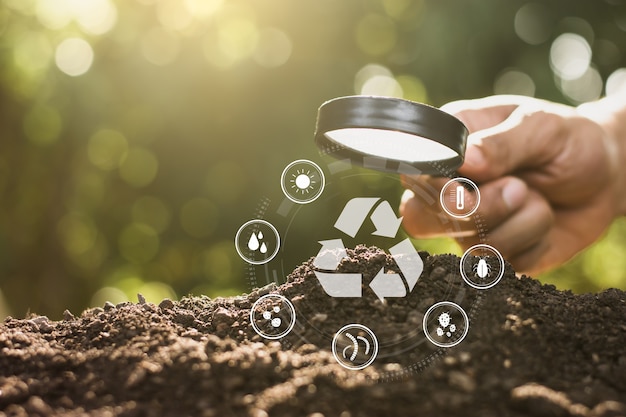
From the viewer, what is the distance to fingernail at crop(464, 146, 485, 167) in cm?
207

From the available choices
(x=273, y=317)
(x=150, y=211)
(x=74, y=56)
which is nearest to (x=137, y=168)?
(x=150, y=211)

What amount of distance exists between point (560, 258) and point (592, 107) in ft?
2.80

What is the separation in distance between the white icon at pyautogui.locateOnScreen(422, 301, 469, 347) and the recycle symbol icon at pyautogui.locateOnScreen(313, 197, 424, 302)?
0.10 m

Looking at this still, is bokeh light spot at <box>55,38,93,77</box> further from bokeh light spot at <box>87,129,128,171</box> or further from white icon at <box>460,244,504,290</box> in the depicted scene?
white icon at <box>460,244,504,290</box>

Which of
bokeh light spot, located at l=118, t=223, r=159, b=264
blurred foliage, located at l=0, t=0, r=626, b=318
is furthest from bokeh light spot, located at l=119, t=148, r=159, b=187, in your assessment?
bokeh light spot, located at l=118, t=223, r=159, b=264

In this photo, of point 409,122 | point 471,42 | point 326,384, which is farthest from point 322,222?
point 471,42

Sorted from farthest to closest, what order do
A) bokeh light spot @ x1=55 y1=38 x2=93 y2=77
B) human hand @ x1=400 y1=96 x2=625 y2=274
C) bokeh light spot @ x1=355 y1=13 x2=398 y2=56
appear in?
1. bokeh light spot @ x1=355 y1=13 x2=398 y2=56
2. bokeh light spot @ x1=55 y1=38 x2=93 y2=77
3. human hand @ x1=400 y1=96 x2=625 y2=274

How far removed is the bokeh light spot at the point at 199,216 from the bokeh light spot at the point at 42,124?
128 centimetres

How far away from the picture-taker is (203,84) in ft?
16.9

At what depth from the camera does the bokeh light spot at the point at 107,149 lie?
516 cm

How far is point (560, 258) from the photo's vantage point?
10.8 feet

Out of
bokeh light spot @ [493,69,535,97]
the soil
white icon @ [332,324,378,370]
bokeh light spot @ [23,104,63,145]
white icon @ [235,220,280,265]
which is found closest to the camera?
the soil

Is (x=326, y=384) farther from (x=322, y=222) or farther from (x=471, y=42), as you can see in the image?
(x=471, y=42)

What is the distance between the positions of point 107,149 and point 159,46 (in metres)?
1.05
